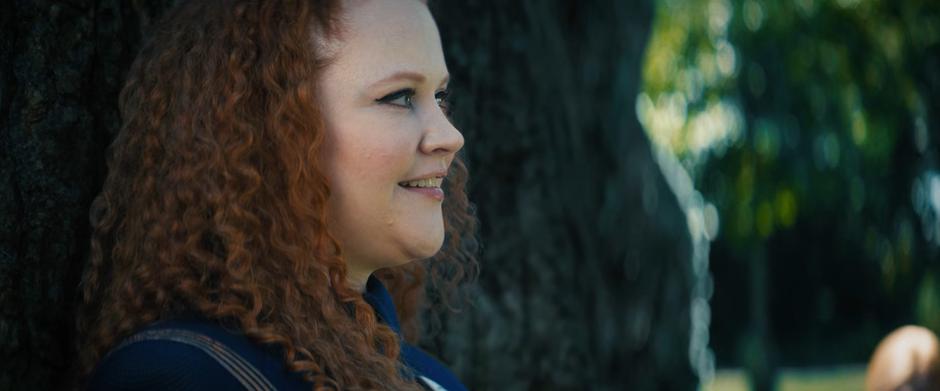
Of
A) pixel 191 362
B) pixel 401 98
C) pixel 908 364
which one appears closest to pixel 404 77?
pixel 401 98

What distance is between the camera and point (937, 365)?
5.66m

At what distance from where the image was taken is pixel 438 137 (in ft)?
7.17

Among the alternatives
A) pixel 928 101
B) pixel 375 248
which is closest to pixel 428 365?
pixel 375 248

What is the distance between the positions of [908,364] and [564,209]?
263 cm

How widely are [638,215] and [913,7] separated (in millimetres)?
9101

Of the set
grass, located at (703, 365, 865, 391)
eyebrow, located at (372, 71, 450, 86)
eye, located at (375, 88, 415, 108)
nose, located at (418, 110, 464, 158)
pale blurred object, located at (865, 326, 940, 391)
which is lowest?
grass, located at (703, 365, 865, 391)

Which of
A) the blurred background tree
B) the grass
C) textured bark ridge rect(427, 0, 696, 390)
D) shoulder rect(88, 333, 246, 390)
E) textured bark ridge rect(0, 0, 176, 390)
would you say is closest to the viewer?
shoulder rect(88, 333, 246, 390)

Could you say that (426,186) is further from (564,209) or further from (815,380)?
(815,380)

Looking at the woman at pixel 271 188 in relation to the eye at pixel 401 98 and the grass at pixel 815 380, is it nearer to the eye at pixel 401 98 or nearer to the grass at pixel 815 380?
the eye at pixel 401 98

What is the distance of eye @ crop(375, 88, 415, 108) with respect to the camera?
2164 millimetres

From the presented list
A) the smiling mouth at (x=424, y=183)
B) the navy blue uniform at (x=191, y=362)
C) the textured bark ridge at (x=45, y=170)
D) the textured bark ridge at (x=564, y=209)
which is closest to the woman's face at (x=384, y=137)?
the smiling mouth at (x=424, y=183)

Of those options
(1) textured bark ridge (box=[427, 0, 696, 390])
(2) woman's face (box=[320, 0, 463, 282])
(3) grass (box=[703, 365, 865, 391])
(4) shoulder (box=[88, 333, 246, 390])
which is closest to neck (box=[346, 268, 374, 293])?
(2) woman's face (box=[320, 0, 463, 282])

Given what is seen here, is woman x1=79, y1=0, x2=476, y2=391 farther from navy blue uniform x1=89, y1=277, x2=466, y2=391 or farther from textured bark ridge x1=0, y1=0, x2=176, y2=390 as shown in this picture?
textured bark ridge x1=0, y1=0, x2=176, y2=390

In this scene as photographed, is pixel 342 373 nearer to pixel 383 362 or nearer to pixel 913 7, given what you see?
pixel 383 362
